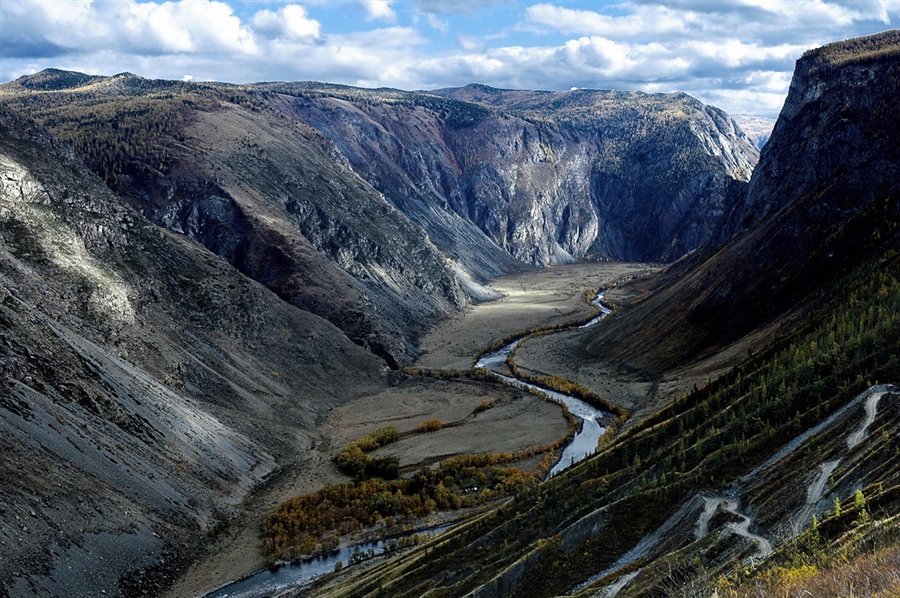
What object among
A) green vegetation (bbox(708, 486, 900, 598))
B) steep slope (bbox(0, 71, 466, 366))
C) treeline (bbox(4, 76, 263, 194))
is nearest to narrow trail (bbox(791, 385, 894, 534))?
green vegetation (bbox(708, 486, 900, 598))

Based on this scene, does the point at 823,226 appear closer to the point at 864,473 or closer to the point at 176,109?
the point at 864,473

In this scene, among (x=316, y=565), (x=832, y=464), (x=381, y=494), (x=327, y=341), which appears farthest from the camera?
(x=327, y=341)

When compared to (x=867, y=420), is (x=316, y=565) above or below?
below

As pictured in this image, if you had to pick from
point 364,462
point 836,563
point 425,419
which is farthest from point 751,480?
point 425,419

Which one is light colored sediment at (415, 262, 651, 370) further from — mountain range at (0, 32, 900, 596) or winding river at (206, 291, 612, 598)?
winding river at (206, 291, 612, 598)

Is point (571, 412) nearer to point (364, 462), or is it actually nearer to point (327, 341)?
point (364, 462)

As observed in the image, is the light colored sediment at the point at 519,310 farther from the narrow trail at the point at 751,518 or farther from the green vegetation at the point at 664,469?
the narrow trail at the point at 751,518

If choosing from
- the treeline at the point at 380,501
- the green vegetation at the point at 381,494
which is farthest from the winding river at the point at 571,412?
the treeline at the point at 380,501
